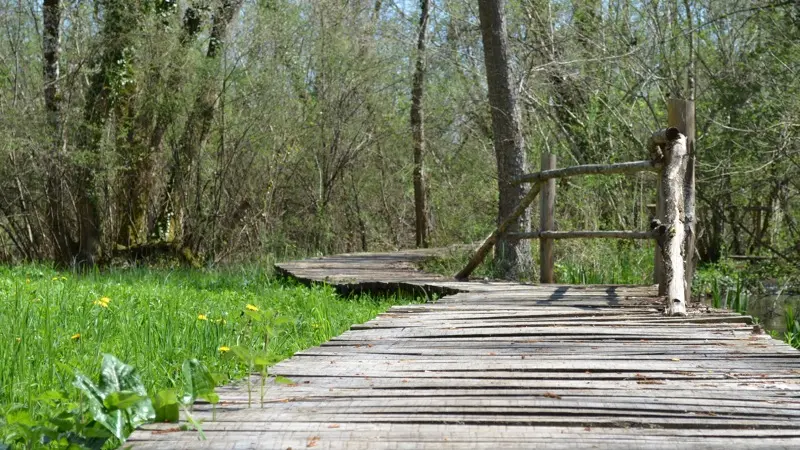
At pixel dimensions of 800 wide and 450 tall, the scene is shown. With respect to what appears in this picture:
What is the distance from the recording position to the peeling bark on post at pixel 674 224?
5.89m

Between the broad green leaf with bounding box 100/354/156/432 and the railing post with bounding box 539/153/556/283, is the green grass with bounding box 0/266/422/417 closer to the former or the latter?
the broad green leaf with bounding box 100/354/156/432

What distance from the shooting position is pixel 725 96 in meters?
13.0

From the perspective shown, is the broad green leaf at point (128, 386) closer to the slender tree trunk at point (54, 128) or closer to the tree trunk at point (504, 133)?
the tree trunk at point (504, 133)

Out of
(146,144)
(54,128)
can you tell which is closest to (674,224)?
(146,144)

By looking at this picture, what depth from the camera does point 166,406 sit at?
2760mm

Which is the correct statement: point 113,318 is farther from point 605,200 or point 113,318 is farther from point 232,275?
point 605,200

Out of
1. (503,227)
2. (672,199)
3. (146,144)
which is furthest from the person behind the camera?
(146,144)

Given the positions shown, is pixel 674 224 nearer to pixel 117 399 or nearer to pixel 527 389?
pixel 527 389

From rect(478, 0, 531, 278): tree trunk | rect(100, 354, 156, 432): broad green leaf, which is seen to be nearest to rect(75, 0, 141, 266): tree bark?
rect(478, 0, 531, 278): tree trunk

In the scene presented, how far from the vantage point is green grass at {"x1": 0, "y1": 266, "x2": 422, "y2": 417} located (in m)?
4.29

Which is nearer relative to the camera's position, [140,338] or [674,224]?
[140,338]

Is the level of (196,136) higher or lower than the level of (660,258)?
higher

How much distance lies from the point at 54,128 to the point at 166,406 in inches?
415

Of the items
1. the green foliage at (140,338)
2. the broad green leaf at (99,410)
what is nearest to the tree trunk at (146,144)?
the green foliage at (140,338)
